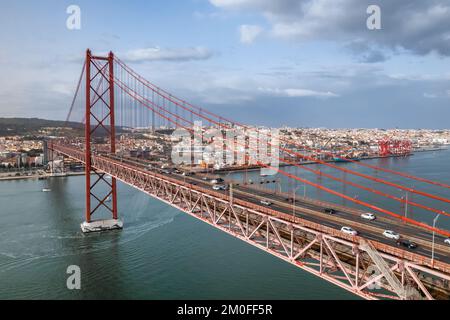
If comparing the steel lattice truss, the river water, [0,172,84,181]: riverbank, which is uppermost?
the steel lattice truss

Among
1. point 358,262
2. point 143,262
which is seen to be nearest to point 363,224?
point 358,262

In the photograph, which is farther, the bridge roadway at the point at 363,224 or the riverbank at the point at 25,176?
the riverbank at the point at 25,176

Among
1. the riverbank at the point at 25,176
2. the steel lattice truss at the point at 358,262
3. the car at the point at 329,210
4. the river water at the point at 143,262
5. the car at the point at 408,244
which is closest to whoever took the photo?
the steel lattice truss at the point at 358,262

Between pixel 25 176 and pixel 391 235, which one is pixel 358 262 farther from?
pixel 25 176

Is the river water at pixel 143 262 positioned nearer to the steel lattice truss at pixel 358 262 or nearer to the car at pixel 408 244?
the steel lattice truss at pixel 358 262

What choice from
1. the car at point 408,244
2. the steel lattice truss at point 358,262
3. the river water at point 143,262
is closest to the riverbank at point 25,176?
the river water at point 143,262

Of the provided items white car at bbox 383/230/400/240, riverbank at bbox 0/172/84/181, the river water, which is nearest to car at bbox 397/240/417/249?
white car at bbox 383/230/400/240

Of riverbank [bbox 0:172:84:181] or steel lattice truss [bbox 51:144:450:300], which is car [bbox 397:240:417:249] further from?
riverbank [bbox 0:172:84:181]

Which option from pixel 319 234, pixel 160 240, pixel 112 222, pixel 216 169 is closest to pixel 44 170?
pixel 216 169
